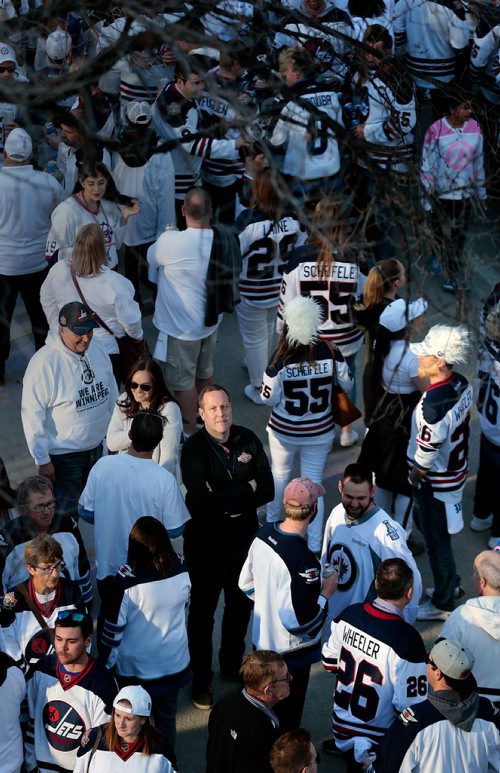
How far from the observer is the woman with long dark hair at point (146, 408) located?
648 centimetres

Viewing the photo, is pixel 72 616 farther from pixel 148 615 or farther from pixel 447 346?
pixel 447 346

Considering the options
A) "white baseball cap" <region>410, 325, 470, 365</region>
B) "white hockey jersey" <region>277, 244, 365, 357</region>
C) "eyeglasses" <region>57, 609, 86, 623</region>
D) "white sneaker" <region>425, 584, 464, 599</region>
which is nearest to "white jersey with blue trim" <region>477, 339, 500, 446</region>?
"white baseball cap" <region>410, 325, 470, 365</region>

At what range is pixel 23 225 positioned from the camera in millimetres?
8320

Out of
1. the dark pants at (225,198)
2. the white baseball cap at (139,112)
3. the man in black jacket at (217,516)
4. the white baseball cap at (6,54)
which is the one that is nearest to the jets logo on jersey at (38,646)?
the man in black jacket at (217,516)

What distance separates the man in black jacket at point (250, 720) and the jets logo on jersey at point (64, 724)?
577 mm

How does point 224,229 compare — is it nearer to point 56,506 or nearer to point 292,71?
point 292,71

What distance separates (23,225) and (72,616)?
4.04 metres

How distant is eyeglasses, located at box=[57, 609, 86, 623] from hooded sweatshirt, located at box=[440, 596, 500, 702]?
1.71 meters

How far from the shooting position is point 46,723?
5.04 m

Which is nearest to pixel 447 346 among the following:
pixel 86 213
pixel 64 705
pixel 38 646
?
pixel 38 646

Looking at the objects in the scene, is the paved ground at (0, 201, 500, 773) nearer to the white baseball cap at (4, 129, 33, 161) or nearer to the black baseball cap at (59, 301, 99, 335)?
the black baseball cap at (59, 301, 99, 335)

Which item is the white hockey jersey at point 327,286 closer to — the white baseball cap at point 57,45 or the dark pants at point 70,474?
the dark pants at point 70,474

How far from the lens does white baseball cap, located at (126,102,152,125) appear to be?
8.98 m

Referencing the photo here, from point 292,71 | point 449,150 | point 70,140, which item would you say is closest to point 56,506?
point 70,140
